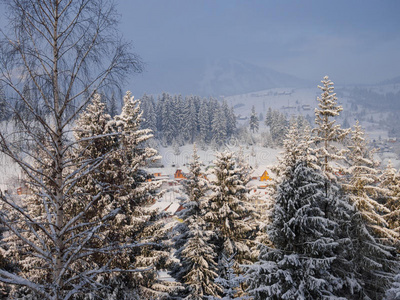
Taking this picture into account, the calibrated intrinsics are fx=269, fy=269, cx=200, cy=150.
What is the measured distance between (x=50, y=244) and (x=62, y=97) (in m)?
7.87

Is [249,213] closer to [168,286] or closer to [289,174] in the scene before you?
[289,174]

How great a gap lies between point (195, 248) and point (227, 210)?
3.19 m

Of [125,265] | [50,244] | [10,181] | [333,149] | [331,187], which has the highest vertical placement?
[333,149]

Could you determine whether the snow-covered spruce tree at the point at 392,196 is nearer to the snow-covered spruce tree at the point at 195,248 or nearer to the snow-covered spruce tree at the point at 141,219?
the snow-covered spruce tree at the point at 195,248

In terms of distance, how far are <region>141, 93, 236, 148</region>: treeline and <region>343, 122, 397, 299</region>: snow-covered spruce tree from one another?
3292 inches

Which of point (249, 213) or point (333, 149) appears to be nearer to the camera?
point (333, 149)

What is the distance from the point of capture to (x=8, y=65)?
5176 mm

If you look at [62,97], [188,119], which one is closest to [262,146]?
[188,119]

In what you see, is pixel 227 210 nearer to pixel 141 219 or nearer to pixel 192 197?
pixel 192 197

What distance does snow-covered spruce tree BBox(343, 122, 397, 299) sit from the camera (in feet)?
47.5

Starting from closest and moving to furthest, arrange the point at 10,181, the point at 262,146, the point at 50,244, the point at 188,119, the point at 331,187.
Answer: the point at 10,181 < the point at 50,244 < the point at 331,187 < the point at 188,119 < the point at 262,146

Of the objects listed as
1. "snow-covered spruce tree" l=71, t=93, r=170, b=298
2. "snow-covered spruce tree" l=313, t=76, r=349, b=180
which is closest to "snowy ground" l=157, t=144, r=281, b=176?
"snow-covered spruce tree" l=313, t=76, r=349, b=180

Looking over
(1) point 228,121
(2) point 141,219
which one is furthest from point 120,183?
(1) point 228,121

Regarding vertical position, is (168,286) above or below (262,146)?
below
